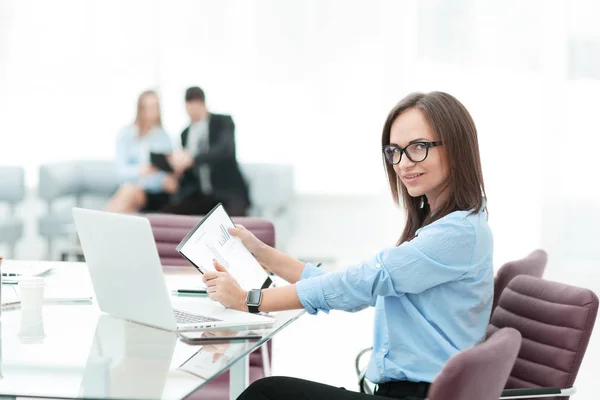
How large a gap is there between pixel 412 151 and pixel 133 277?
749 millimetres

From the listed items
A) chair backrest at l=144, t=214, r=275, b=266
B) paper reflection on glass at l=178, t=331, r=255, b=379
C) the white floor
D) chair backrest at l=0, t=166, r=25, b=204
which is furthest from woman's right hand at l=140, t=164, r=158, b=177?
paper reflection on glass at l=178, t=331, r=255, b=379

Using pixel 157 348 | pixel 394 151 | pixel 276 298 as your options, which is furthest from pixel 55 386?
pixel 394 151

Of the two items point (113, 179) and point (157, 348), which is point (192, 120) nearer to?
point (113, 179)

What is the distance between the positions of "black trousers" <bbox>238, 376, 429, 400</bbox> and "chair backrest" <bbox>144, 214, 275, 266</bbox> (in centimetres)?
96

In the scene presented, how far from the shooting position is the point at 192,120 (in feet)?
21.5

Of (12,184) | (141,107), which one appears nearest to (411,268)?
(141,107)

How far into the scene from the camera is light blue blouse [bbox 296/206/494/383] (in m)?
1.89

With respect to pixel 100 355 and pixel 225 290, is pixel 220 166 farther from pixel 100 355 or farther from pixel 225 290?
pixel 100 355

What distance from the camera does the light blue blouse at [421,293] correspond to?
6.20ft

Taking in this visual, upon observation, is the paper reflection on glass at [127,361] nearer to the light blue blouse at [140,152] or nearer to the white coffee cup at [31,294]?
the white coffee cup at [31,294]

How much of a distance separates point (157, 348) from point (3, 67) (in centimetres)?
580

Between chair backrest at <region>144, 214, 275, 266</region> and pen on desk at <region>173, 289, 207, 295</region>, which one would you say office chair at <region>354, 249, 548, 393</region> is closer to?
pen on desk at <region>173, 289, 207, 295</region>

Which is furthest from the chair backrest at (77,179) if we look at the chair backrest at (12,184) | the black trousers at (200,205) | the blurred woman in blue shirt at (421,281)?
the blurred woman in blue shirt at (421,281)

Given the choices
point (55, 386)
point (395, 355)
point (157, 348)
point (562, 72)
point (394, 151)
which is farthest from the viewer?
point (562, 72)
